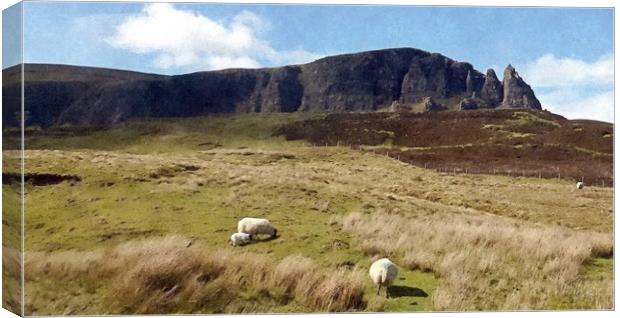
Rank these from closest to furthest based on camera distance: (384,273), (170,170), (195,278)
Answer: (195,278)
(384,273)
(170,170)

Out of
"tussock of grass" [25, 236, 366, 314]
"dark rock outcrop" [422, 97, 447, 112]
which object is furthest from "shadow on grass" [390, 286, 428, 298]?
"dark rock outcrop" [422, 97, 447, 112]

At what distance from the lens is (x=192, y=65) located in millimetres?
12055

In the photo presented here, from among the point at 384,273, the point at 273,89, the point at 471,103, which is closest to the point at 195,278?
the point at 384,273

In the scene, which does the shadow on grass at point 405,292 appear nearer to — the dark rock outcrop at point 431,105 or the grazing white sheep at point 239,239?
the grazing white sheep at point 239,239

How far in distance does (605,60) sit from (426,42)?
3.24 m

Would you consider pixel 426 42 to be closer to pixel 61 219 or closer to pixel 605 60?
pixel 605 60

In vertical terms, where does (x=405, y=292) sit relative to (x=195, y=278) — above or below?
below

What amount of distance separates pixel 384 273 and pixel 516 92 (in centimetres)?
414

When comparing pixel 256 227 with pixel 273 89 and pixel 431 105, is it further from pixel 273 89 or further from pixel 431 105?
pixel 431 105

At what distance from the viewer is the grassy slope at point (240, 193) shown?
11125mm

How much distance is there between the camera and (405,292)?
444 inches

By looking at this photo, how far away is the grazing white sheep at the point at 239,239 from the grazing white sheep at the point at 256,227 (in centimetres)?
12

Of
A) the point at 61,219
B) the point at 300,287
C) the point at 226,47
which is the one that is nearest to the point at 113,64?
the point at 226,47

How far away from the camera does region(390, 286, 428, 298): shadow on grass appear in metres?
11.2
